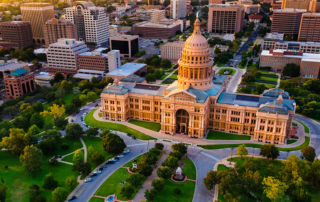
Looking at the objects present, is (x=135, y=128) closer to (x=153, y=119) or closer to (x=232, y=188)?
(x=153, y=119)

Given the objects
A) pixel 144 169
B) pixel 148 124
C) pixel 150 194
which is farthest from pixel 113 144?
pixel 148 124

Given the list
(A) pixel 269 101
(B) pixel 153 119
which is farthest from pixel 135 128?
(A) pixel 269 101

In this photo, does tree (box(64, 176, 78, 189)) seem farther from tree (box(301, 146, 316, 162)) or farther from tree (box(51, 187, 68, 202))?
tree (box(301, 146, 316, 162))

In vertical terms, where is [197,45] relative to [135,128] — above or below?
above

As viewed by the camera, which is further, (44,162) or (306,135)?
(306,135)

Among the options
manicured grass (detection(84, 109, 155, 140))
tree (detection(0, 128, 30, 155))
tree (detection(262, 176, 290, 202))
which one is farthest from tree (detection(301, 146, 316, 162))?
tree (detection(0, 128, 30, 155))
